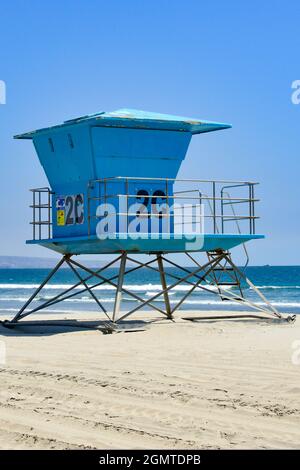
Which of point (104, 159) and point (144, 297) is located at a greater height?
point (104, 159)

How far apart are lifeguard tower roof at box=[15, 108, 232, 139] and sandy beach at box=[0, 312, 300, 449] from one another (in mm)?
4340

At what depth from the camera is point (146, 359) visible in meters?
14.5

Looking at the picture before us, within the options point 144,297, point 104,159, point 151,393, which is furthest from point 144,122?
point 144,297

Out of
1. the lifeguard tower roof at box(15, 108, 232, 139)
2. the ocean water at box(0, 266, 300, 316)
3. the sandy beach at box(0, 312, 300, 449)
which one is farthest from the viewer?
the ocean water at box(0, 266, 300, 316)

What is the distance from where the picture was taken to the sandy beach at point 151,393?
9016mm

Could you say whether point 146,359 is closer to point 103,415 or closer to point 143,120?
point 103,415

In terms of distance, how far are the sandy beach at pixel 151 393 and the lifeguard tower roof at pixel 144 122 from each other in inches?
171

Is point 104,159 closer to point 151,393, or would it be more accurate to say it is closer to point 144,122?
point 144,122

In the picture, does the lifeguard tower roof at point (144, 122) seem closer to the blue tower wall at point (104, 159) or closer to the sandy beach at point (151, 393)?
the blue tower wall at point (104, 159)

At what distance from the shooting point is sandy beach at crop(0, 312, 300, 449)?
902 centimetres

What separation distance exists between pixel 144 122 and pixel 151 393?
905 centimetres

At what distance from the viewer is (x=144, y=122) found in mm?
19297

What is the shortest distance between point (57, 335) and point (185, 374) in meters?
6.75

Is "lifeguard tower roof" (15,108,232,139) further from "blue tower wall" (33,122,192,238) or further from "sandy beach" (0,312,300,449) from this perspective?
"sandy beach" (0,312,300,449)
